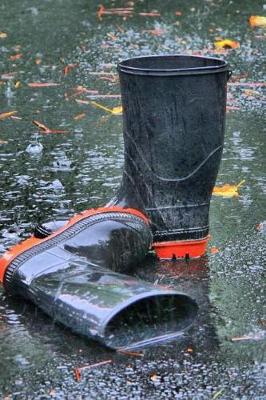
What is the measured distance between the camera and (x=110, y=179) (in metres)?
4.63

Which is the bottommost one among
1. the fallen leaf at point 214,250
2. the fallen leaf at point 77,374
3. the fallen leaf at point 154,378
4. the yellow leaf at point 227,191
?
the yellow leaf at point 227,191

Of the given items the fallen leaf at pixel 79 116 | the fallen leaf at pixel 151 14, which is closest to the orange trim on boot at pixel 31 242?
the fallen leaf at pixel 79 116

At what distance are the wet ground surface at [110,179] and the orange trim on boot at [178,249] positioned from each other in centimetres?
5

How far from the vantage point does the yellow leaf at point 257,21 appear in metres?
8.14

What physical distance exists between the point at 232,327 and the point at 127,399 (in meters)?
0.56

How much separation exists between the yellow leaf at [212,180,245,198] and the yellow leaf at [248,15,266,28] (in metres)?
3.91

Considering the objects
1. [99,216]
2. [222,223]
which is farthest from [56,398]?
[222,223]

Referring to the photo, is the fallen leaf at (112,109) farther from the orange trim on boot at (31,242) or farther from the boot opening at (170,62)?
the orange trim on boot at (31,242)

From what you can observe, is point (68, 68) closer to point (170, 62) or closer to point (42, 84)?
point (42, 84)

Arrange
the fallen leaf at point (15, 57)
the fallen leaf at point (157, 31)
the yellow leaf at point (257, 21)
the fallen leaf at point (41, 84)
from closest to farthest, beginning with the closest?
the fallen leaf at point (41, 84)
the fallen leaf at point (15, 57)
the fallen leaf at point (157, 31)
the yellow leaf at point (257, 21)

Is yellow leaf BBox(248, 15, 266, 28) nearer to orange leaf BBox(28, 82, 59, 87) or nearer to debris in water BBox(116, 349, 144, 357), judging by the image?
orange leaf BBox(28, 82, 59, 87)

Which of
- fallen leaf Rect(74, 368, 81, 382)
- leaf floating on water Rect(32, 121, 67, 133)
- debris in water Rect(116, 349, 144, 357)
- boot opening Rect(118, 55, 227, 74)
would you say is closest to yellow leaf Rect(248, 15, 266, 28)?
leaf floating on water Rect(32, 121, 67, 133)

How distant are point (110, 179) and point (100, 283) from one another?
1.65m

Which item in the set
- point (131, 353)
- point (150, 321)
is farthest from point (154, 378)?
point (150, 321)
